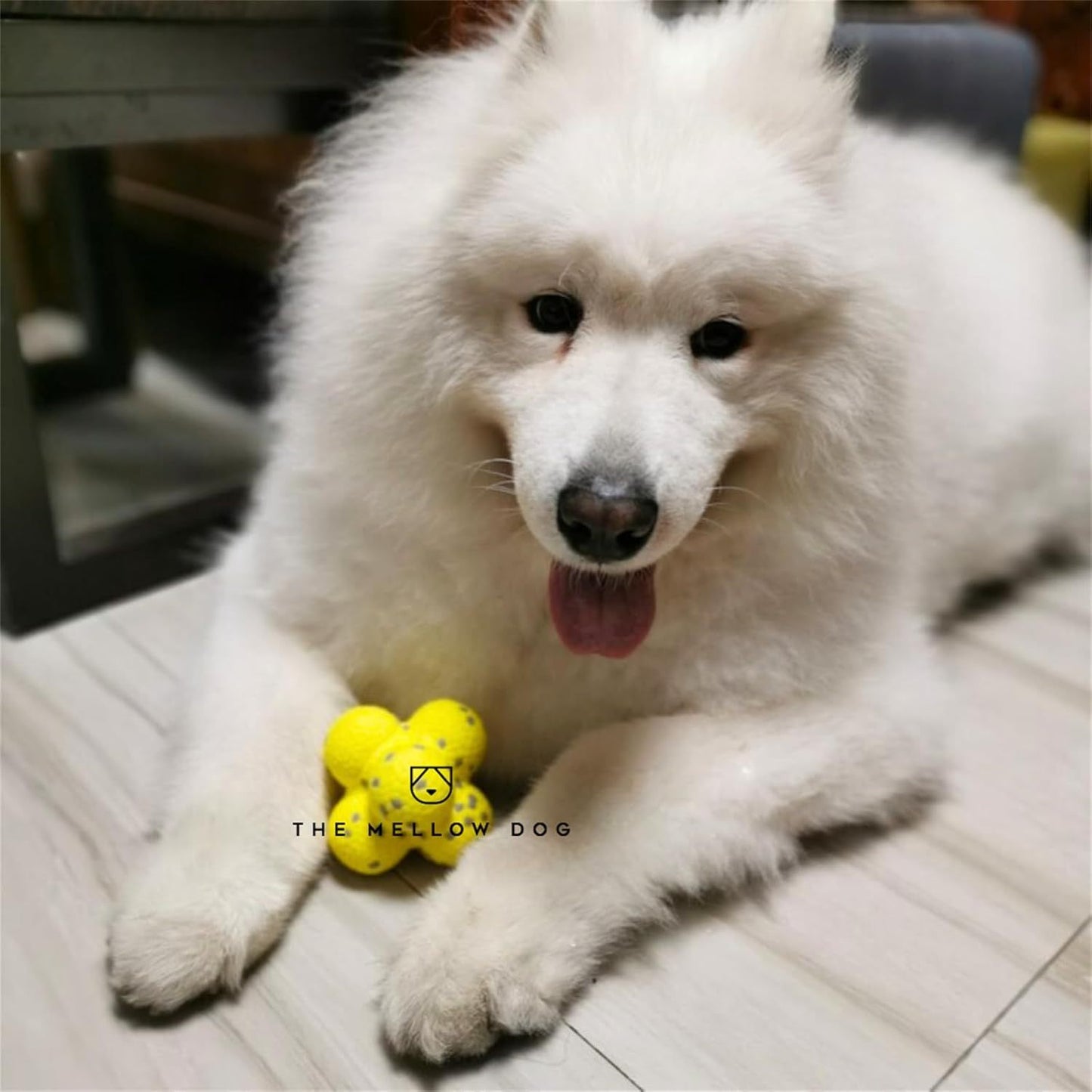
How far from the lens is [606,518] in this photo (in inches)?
37.2

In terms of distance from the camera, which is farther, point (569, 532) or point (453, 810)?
point (453, 810)

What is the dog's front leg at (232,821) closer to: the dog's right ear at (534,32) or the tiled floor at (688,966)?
the tiled floor at (688,966)

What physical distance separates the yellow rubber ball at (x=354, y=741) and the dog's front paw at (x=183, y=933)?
0.16 metres

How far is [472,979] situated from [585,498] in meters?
0.47

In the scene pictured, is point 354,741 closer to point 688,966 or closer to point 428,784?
point 428,784

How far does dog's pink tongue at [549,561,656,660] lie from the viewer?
115 cm

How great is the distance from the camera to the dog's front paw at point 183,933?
3.29 ft

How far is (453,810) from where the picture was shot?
1.16m

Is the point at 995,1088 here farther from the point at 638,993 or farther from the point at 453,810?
the point at 453,810

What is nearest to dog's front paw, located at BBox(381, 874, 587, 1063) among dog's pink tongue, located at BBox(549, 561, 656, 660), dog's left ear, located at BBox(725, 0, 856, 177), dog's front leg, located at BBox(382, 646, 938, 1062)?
dog's front leg, located at BBox(382, 646, 938, 1062)

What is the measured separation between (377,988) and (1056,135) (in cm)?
267

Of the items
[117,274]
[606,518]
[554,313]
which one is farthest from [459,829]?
[117,274]

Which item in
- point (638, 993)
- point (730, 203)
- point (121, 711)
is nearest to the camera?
point (730, 203)

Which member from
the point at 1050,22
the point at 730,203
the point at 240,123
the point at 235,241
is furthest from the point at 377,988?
the point at 1050,22
